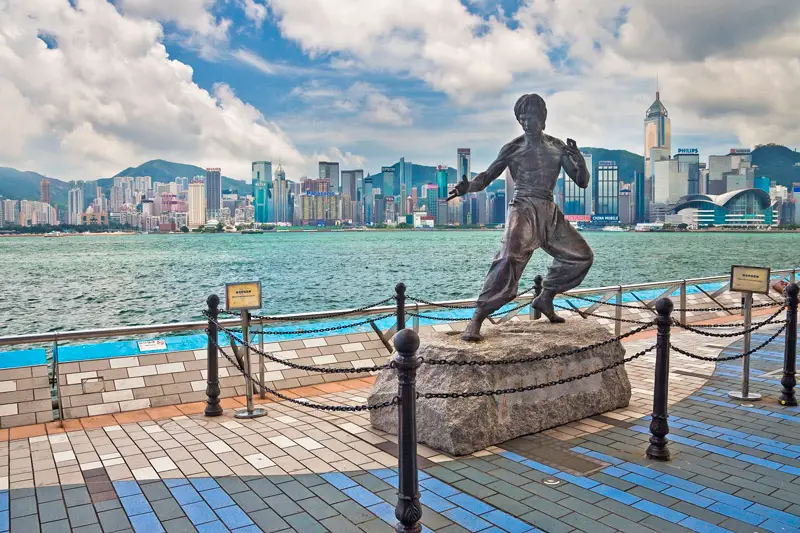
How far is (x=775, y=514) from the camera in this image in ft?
15.3

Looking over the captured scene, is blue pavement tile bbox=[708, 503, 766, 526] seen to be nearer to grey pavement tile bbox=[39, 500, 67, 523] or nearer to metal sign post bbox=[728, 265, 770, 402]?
metal sign post bbox=[728, 265, 770, 402]

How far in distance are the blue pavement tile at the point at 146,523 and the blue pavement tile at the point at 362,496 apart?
1402 millimetres

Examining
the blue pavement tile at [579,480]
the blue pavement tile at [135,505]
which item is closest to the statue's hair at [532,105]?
the blue pavement tile at [579,480]

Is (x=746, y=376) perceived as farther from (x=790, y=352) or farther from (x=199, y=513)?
(x=199, y=513)

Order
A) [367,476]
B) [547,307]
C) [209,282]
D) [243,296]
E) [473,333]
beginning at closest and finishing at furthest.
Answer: [367,476] → [473,333] → [243,296] → [547,307] → [209,282]

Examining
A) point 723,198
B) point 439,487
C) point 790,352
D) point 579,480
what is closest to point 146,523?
point 439,487

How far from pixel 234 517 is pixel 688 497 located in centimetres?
344

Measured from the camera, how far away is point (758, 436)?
6.46 meters

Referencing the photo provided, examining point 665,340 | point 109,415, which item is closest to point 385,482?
point 665,340

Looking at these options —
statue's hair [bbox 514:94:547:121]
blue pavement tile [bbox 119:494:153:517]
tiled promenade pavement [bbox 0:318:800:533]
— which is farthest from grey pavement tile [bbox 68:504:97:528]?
statue's hair [bbox 514:94:547:121]

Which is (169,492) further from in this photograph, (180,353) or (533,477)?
(180,353)

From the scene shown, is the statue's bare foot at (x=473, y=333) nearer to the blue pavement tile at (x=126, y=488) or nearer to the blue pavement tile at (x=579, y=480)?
the blue pavement tile at (x=579, y=480)

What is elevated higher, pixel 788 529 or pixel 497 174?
pixel 497 174

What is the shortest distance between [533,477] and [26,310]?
3404 centimetres
